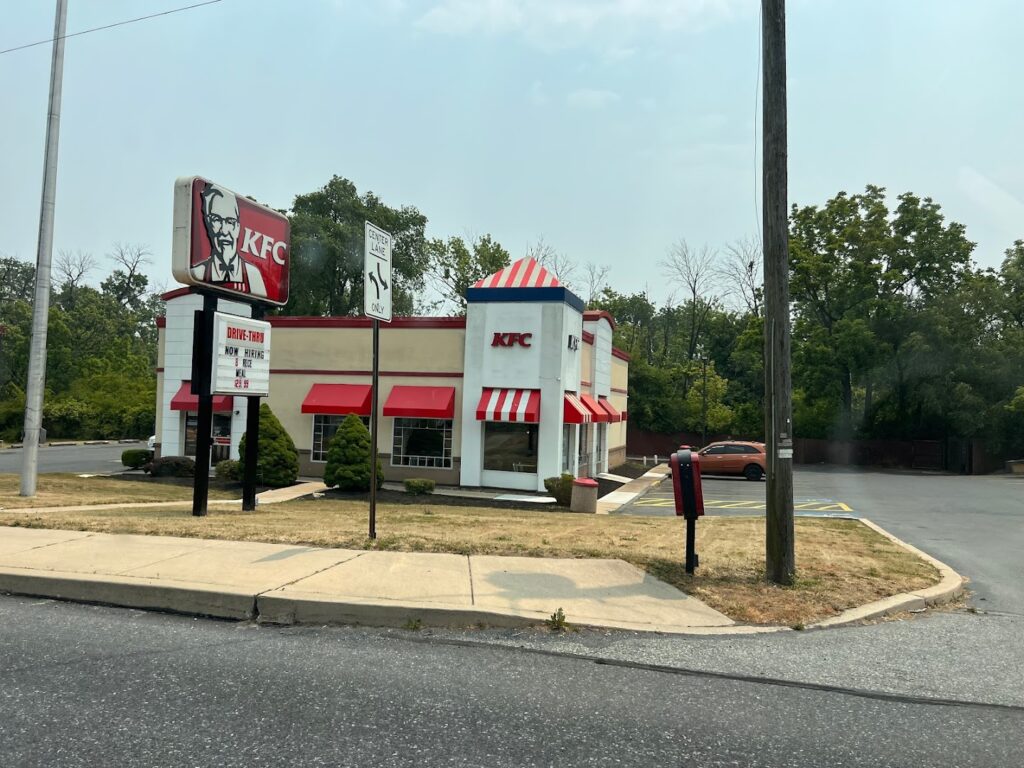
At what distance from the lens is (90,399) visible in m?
48.9

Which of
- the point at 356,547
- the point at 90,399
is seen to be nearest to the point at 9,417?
the point at 90,399

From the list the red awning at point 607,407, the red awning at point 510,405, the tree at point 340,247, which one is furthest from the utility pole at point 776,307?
the tree at point 340,247

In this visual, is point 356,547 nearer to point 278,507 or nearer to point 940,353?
point 278,507

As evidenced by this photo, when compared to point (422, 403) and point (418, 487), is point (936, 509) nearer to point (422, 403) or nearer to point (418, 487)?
point (418, 487)

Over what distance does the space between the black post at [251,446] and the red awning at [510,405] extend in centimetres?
840

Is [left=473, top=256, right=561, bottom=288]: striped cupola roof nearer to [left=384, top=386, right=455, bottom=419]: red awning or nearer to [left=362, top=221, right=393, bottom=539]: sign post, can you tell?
[left=384, top=386, right=455, bottom=419]: red awning

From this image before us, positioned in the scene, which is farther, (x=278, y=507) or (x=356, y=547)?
(x=278, y=507)

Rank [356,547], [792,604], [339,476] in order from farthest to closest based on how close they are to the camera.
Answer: [339,476]
[356,547]
[792,604]

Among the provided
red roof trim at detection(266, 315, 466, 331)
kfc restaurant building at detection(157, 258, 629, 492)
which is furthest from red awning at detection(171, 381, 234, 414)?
red roof trim at detection(266, 315, 466, 331)

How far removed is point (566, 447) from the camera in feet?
75.9

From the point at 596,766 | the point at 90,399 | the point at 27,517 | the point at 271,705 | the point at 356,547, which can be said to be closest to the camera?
the point at 596,766

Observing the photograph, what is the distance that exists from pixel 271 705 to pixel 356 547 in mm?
3936

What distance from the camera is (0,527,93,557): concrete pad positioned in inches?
311

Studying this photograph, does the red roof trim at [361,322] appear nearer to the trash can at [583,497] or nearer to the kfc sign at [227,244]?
the trash can at [583,497]
